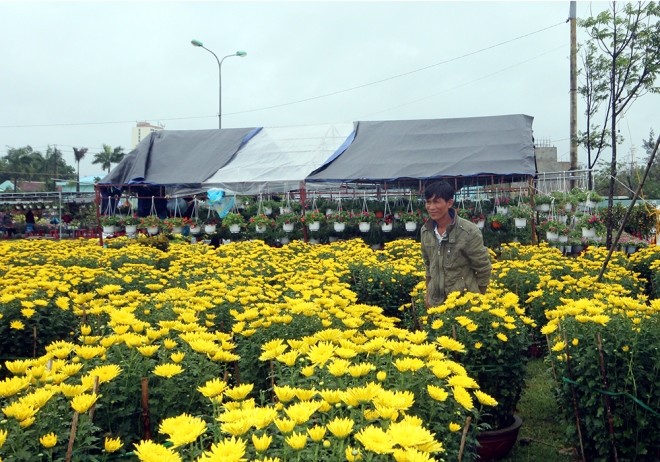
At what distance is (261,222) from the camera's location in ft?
46.6

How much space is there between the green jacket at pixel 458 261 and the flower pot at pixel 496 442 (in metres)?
1.14

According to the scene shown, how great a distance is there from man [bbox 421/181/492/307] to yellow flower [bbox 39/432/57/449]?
3.36 meters

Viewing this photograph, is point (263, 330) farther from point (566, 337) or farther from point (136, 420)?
point (566, 337)

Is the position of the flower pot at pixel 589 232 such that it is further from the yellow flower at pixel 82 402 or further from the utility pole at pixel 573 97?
the yellow flower at pixel 82 402

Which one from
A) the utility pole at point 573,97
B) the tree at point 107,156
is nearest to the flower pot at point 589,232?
the utility pole at point 573,97

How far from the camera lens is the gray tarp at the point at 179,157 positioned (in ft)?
53.6

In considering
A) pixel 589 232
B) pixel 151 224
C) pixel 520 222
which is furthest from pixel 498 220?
pixel 151 224

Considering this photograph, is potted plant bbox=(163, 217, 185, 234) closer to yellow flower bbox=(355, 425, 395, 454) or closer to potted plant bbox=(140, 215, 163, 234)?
potted plant bbox=(140, 215, 163, 234)

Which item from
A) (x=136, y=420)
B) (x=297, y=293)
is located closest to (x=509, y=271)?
(x=297, y=293)

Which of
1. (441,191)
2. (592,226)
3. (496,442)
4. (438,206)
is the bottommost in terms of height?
(496,442)

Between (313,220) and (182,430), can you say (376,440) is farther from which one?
(313,220)

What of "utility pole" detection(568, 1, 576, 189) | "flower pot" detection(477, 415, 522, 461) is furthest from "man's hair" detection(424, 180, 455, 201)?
"utility pole" detection(568, 1, 576, 189)

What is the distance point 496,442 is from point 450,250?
1.55 m

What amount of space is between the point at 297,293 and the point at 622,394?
9.11 ft
